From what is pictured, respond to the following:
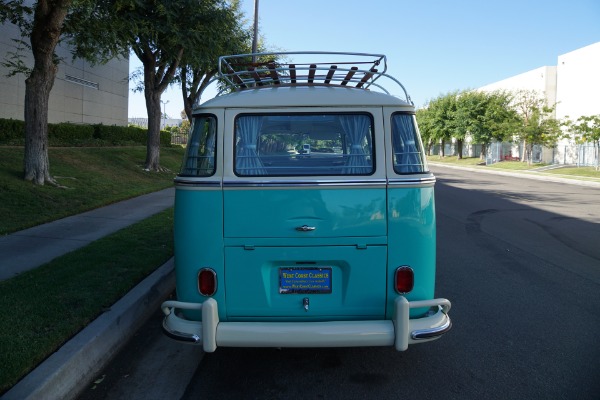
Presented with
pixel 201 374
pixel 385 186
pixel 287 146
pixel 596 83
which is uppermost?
pixel 596 83

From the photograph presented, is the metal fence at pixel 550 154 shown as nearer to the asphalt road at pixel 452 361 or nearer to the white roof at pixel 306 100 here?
the asphalt road at pixel 452 361

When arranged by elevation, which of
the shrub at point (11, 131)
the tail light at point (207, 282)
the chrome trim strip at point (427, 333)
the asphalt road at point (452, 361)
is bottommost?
the asphalt road at point (452, 361)

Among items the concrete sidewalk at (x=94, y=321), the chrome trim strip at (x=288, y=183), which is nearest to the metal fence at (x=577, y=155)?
the concrete sidewalk at (x=94, y=321)

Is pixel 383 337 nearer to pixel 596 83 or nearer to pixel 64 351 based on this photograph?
pixel 64 351

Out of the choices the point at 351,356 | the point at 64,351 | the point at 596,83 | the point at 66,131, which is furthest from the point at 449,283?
the point at 596,83

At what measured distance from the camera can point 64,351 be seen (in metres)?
4.00

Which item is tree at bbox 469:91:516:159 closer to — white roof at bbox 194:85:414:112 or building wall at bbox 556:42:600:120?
building wall at bbox 556:42:600:120

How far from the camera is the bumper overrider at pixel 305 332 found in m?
3.63

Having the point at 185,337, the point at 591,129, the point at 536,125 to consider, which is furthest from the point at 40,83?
the point at 536,125

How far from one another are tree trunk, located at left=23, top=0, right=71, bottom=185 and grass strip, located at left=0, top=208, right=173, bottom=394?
17.5ft

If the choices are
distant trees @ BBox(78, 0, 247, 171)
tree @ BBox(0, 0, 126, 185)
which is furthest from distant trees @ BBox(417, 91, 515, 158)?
tree @ BBox(0, 0, 126, 185)

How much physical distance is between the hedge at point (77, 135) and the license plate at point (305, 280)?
15.8 m

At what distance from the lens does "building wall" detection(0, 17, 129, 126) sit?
67.3 feet

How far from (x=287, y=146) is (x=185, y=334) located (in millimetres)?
1679
